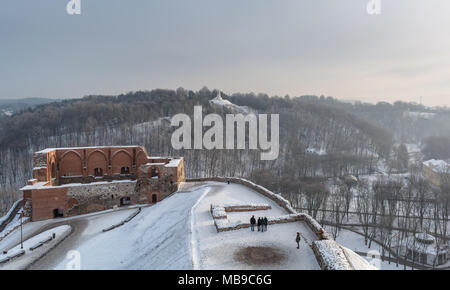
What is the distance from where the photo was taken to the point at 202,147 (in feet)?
179

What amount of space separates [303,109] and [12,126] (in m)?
81.5

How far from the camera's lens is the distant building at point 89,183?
23.8m

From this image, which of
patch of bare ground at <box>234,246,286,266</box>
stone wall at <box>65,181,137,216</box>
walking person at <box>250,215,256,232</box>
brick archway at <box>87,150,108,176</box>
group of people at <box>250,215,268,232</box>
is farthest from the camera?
brick archway at <box>87,150,108,176</box>

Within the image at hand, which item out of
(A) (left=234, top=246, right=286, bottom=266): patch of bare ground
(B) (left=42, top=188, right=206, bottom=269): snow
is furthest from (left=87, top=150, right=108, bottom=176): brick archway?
(A) (left=234, top=246, right=286, bottom=266): patch of bare ground

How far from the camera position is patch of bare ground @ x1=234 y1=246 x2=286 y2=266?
37.1 ft

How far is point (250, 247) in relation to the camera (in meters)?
12.6

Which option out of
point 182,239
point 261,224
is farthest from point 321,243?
point 182,239

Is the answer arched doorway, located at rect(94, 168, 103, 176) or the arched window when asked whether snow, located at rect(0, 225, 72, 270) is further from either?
arched doorway, located at rect(94, 168, 103, 176)

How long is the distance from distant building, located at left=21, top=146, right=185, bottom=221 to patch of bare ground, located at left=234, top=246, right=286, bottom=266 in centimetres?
1421

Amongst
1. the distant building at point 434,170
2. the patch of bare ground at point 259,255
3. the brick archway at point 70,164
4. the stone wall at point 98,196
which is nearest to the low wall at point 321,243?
the patch of bare ground at point 259,255

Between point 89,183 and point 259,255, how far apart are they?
67.6 ft

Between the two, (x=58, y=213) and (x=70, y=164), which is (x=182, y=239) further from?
(x=70, y=164)

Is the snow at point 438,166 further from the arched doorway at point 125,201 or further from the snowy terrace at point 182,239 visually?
the arched doorway at point 125,201
